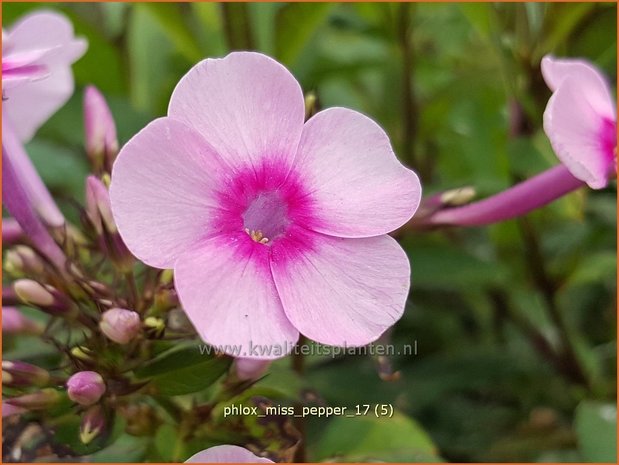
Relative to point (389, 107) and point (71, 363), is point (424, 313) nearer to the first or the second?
point (389, 107)

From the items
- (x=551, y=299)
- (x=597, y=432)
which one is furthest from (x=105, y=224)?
(x=551, y=299)

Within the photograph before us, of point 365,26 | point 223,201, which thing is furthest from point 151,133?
point 365,26

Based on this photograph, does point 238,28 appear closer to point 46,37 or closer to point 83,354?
point 46,37

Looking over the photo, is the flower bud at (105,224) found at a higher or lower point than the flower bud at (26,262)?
higher

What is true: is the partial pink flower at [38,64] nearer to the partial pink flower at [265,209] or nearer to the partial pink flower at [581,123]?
the partial pink flower at [265,209]

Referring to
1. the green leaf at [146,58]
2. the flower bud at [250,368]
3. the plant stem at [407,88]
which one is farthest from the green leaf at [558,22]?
the flower bud at [250,368]

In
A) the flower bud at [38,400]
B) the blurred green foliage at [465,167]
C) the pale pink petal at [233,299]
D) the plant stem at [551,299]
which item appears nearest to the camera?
the pale pink petal at [233,299]
